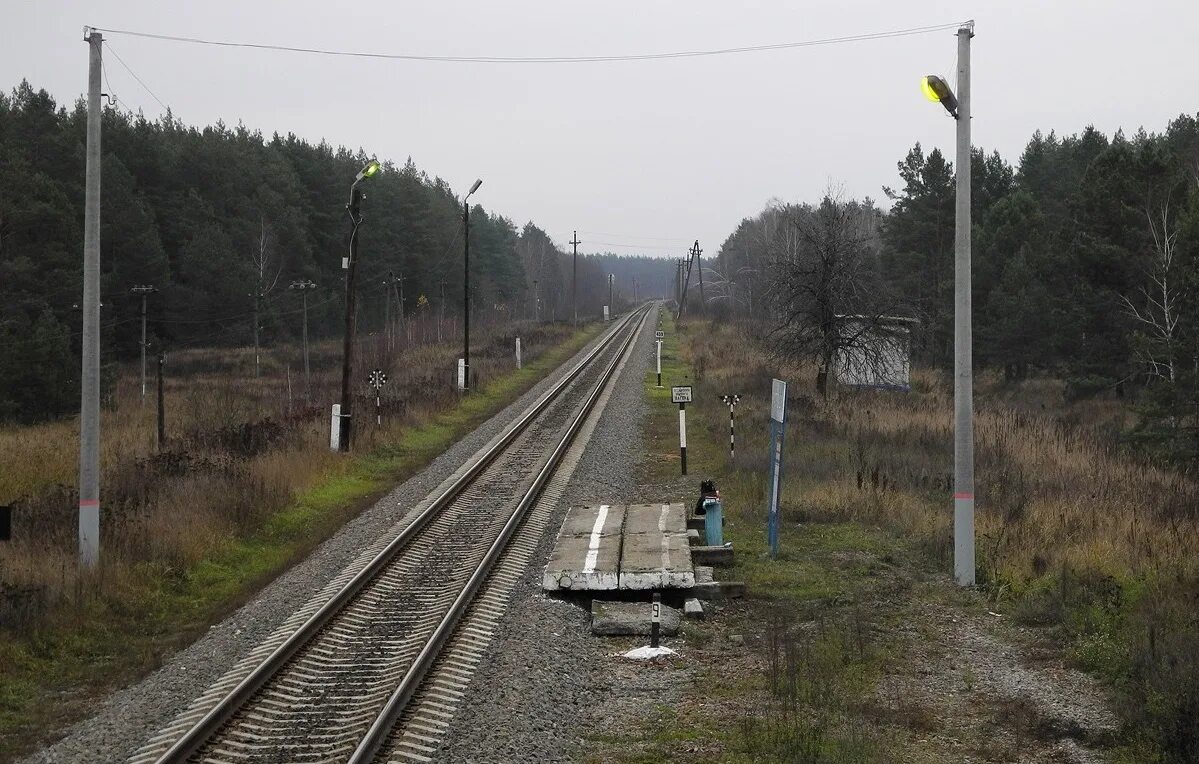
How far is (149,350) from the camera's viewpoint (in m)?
59.2

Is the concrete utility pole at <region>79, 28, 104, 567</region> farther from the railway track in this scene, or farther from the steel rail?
the steel rail

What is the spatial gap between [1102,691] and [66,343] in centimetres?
3702

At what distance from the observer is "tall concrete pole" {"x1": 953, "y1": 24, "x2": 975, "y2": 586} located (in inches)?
434

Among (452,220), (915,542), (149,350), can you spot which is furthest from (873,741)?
(452,220)

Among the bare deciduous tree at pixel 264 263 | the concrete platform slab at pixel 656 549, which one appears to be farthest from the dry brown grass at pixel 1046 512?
the bare deciduous tree at pixel 264 263

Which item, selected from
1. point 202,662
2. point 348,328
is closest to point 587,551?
point 202,662

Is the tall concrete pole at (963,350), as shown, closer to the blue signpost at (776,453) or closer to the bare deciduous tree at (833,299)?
the blue signpost at (776,453)

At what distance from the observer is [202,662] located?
9.07 metres

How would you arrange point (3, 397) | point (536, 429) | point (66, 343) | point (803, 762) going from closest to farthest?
point (803, 762) < point (536, 429) < point (3, 397) < point (66, 343)

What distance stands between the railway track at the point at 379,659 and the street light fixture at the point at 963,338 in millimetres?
4786

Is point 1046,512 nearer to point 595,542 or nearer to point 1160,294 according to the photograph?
point 595,542

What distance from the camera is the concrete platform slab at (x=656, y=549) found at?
35.8 ft

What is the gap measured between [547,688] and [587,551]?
3.98 meters

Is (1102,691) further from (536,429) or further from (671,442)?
(536,429)
